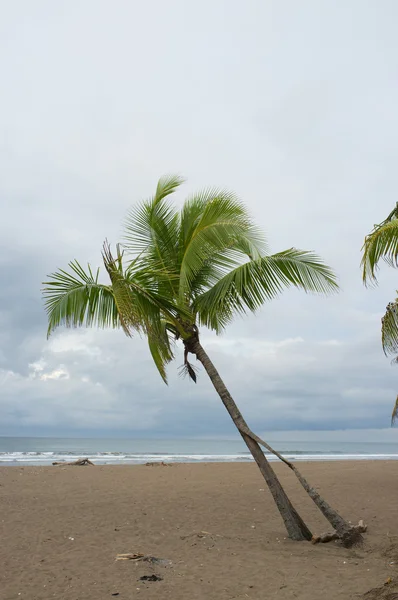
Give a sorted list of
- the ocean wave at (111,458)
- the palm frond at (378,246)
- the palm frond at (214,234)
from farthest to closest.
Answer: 1. the ocean wave at (111,458)
2. the palm frond at (214,234)
3. the palm frond at (378,246)

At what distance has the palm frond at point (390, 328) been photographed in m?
9.94

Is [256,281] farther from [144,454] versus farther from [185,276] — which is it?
[144,454]

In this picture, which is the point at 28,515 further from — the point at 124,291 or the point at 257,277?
the point at 257,277

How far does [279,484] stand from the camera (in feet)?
29.1

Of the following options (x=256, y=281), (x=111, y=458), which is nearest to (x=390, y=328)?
(x=256, y=281)

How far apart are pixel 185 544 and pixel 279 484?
5.79 feet

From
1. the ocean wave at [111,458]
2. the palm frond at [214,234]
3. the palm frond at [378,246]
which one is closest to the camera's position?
the palm frond at [378,246]

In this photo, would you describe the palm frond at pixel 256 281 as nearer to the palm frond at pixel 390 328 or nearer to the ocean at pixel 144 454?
the palm frond at pixel 390 328

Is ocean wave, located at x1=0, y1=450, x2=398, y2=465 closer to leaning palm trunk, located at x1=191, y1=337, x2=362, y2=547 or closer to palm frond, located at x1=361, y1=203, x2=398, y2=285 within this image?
leaning palm trunk, located at x1=191, y1=337, x2=362, y2=547

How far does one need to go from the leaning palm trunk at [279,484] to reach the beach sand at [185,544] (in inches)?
10.1

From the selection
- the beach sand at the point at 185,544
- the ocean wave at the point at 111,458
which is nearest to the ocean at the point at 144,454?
the ocean wave at the point at 111,458

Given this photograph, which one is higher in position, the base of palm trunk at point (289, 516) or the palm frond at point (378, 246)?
the palm frond at point (378, 246)

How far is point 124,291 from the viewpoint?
8492mm

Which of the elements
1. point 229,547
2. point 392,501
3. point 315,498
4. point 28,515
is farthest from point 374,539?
point 28,515
